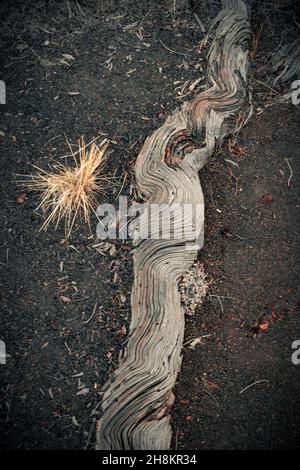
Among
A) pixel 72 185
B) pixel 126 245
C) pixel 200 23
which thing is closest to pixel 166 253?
pixel 126 245

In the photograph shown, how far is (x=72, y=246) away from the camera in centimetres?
321

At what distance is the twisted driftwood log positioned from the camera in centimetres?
292

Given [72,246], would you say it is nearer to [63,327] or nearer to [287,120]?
[63,327]

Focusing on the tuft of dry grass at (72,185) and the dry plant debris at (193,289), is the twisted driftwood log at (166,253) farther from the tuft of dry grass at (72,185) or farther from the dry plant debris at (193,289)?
the tuft of dry grass at (72,185)

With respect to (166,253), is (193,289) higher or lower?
lower

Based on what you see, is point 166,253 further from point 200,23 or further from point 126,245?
point 200,23

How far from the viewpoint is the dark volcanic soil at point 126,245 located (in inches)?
121

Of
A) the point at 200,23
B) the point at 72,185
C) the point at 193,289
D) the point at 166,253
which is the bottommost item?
the point at 193,289

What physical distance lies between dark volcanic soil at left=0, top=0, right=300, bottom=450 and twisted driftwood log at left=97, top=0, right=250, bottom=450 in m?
0.11

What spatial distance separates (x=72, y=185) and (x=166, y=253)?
0.82 meters

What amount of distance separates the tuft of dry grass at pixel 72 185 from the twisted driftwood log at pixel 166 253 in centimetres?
31

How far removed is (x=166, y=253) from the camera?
3119 millimetres

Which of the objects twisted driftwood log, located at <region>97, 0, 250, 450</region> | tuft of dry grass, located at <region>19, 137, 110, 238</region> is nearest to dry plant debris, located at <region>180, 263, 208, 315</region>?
twisted driftwood log, located at <region>97, 0, 250, 450</region>
